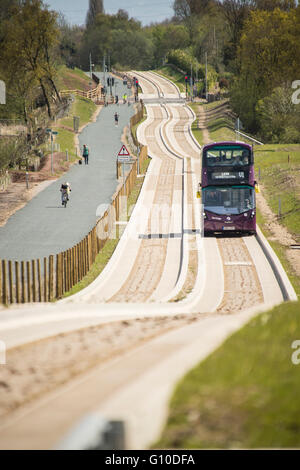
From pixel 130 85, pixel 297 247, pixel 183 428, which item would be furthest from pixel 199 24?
pixel 183 428

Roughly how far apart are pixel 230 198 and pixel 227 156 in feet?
6.64

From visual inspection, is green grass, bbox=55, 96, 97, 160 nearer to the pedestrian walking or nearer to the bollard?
the pedestrian walking

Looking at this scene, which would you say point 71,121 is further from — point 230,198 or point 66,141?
point 230,198

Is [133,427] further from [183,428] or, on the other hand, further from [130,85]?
[130,85]

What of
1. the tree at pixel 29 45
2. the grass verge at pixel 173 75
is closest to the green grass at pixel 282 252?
the tree at pixel 29 45

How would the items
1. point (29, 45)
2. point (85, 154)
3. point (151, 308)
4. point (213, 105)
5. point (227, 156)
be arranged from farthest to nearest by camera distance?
point (213, 105) < point (29, 45) < point (85, 154) < point (227, 156) < point (151, 308)

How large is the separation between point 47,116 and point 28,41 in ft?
31.2

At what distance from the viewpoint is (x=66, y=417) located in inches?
257

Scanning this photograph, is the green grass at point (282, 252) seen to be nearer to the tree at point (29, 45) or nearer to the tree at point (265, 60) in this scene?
the tree at point (265, 60)

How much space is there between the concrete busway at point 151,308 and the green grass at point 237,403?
234mm

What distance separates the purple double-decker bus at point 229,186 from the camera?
2831 centimetres

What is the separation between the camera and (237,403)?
7055 millimetres

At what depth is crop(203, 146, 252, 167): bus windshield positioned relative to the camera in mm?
28312

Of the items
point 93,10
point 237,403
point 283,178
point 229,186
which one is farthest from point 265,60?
point 93,10
